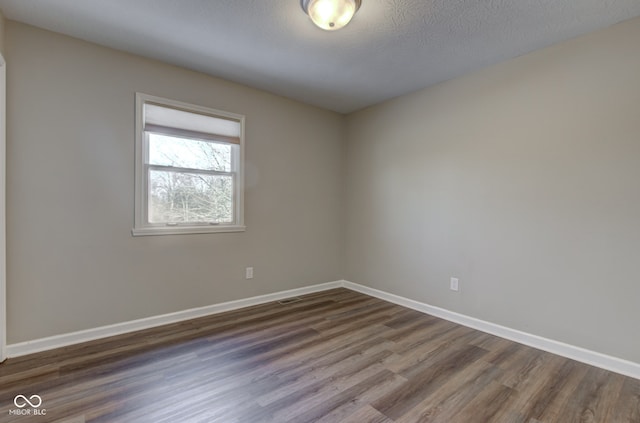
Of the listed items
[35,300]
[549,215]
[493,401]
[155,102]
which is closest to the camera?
[493,401]

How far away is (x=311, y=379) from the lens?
2010 millimetres

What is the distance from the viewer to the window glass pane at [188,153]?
2855mm

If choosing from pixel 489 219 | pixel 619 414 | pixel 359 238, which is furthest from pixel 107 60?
pixel 619 414

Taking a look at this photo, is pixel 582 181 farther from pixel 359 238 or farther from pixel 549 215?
pixel 359 238

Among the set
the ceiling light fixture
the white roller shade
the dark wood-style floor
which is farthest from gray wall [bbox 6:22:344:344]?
the ceiling light fixture

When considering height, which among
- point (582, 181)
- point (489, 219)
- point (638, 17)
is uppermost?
point (638, 17)

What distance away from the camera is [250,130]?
3436 millimetres

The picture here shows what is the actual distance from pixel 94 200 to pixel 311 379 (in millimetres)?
2284

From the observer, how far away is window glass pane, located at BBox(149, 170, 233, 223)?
9.39 ft

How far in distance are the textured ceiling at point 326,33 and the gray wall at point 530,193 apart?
0.28m

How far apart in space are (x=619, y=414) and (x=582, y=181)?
1.57m

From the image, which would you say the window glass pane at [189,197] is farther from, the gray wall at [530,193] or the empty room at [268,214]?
the gray wall at [530,193]

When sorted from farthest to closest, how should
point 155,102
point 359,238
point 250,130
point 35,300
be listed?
point 359,238 < point 250,130 < point 155,102 < point 35,300

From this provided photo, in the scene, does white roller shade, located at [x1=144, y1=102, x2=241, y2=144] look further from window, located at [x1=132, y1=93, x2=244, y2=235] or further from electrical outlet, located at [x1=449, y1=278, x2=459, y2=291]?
electrical outlet, located at [x1=449, y1=278, x2=459, y2=291]
